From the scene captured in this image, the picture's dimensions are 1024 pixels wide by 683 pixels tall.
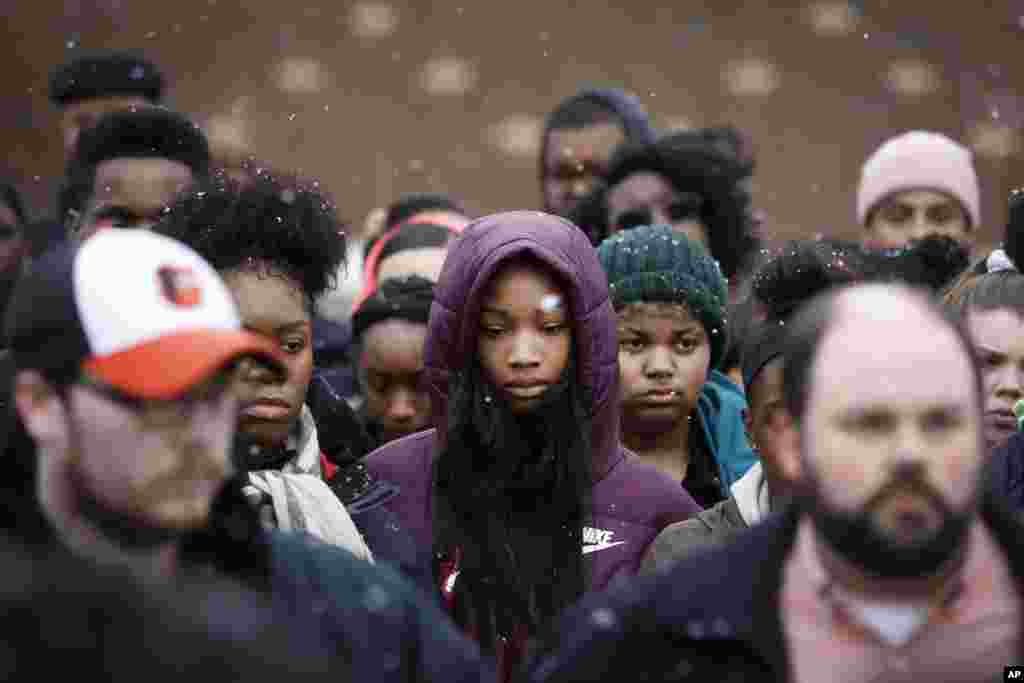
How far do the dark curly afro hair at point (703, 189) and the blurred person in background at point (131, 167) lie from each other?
4.74 feet

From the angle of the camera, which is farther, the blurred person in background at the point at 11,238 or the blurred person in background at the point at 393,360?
the blurred person in background at the point at 11,238

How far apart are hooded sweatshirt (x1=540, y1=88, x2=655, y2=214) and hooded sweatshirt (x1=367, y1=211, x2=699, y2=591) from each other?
123 inches

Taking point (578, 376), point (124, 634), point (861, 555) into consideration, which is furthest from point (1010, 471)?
point (124, 634)

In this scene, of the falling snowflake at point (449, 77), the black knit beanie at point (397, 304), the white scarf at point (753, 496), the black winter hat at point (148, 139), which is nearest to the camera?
the white scarf at point (753, 496)

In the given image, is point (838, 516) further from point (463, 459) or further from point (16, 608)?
point (463, 459)

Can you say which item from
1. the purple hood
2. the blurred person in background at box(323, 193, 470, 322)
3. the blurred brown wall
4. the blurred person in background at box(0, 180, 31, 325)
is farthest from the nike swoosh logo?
the blurred brown wall

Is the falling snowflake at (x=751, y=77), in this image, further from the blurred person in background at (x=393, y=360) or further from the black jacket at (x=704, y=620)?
the black jacket at (x=704, y=620)

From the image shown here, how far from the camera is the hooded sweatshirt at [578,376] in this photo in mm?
5609

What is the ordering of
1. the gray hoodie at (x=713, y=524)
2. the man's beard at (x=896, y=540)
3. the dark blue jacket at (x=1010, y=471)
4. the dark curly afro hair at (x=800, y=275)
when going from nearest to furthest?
the man's beard at (x=896, y=540), the dark blue jacket at (x=1010, y=471), the gray hoodie at (x=713, y=524), the dark curly afro hair at (x=800, y=275)

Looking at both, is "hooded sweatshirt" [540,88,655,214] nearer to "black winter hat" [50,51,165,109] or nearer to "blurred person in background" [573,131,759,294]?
"blurred person in background" [573,131,759,294]

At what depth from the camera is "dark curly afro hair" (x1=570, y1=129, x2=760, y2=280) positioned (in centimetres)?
804

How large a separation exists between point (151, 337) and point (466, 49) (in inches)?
407

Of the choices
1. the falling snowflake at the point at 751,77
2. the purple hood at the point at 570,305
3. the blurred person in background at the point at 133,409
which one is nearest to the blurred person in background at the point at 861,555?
the blurred person in background at the point at 133,409

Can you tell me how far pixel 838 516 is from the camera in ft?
12.4
